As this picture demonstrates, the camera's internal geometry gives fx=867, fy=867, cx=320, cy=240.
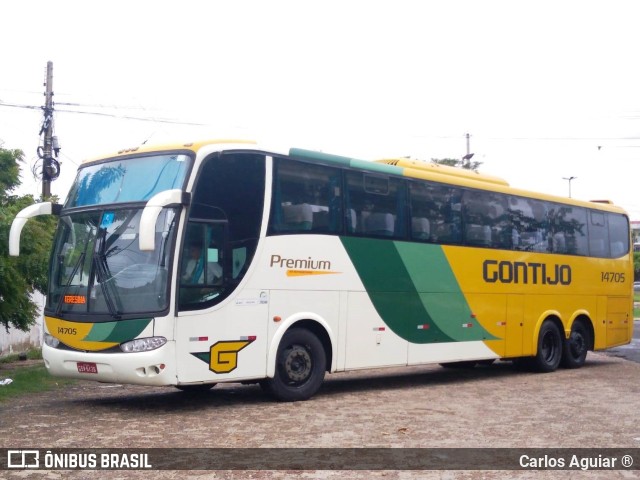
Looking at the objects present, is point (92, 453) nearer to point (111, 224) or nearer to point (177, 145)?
point (111, 224)

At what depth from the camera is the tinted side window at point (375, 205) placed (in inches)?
512

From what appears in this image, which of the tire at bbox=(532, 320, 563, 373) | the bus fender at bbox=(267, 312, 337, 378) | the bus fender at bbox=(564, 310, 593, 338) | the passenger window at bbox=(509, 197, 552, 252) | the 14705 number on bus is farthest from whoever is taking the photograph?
the 14705 number on bus

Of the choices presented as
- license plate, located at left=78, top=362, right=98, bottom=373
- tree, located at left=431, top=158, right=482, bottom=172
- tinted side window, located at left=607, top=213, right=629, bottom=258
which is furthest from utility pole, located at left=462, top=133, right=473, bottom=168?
license plate, located at left=78, top=362, right=98, bottom=373

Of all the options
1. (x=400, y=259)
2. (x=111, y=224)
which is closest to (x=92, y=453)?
(x=111, y=224)

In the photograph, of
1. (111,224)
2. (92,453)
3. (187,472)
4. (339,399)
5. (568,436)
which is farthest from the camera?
(339,399)

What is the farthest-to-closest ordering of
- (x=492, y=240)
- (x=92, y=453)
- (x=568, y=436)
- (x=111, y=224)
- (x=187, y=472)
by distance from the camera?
1. (x=492, y=240)
2. (x=111, y=224)
3. (x=568, y=436)
4. (x=92, y=453)
5. (x=187, y=472)

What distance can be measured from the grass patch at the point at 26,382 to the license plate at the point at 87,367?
6.12 feet

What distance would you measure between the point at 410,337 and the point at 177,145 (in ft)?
17.1

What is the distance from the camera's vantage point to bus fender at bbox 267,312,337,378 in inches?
452

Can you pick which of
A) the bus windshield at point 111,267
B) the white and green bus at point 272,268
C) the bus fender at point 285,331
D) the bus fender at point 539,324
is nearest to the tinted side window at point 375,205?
the white and green bus at point 272,268

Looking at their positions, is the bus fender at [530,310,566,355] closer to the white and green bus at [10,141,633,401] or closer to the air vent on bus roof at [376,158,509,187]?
the white and green bus at [10,141,633,401]

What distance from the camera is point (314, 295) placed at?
486 inches

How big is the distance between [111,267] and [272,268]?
216 centimetres

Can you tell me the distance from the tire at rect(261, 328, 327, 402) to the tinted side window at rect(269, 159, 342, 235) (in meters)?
1.50
